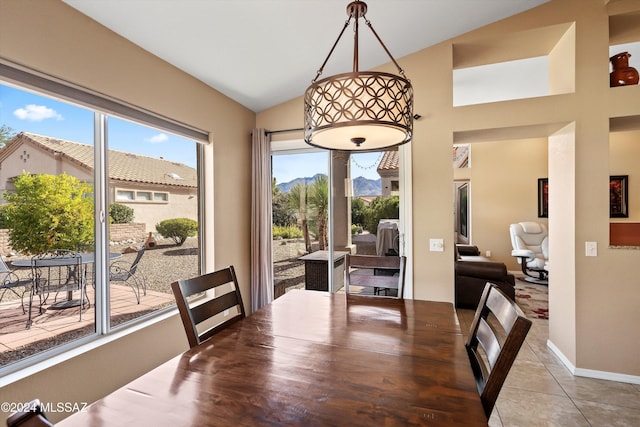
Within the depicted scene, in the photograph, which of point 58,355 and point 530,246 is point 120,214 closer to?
point 58,355

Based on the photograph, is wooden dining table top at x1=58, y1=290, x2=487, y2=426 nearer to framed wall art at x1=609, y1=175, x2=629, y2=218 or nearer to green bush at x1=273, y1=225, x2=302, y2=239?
green bush at x1=273, y1=225, x2=302, y2=239

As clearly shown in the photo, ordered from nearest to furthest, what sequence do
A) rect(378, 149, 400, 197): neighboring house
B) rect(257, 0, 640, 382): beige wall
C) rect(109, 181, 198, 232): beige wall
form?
rect(109, 181, 198, 232): beige wall → rect(257, 0, 640, 382): beige wall → rect(378, 149, 400, 197): neighboring house

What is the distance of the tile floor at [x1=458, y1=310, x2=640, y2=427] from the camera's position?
6.63 ft

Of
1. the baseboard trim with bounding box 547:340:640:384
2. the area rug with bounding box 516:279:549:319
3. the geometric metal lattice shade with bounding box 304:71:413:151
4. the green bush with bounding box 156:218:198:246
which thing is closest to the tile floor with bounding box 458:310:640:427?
the baseboard trim with bounding box 547:340:640:384

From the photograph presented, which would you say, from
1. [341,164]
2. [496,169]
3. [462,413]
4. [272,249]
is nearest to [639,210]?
[496,169]

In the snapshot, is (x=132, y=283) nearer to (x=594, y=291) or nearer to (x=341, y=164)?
(x=341, y=164)

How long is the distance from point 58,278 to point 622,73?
15.2 ft

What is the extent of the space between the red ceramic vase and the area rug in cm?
278

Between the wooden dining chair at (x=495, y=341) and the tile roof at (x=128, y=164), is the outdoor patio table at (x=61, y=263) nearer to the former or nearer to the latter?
the tile roof at (x=128, y=164)

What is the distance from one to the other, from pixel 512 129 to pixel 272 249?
2805 mm

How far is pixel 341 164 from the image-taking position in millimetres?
3492

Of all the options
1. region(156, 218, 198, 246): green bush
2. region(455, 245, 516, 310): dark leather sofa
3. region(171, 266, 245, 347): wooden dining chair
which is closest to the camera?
region(171, 266, 245, 347): wooden dining chair

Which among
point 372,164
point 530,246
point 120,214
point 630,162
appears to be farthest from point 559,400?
point 630,162

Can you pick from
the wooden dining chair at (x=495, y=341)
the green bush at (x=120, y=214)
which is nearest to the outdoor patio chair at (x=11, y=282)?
the green bush at (x=120, y=214)
